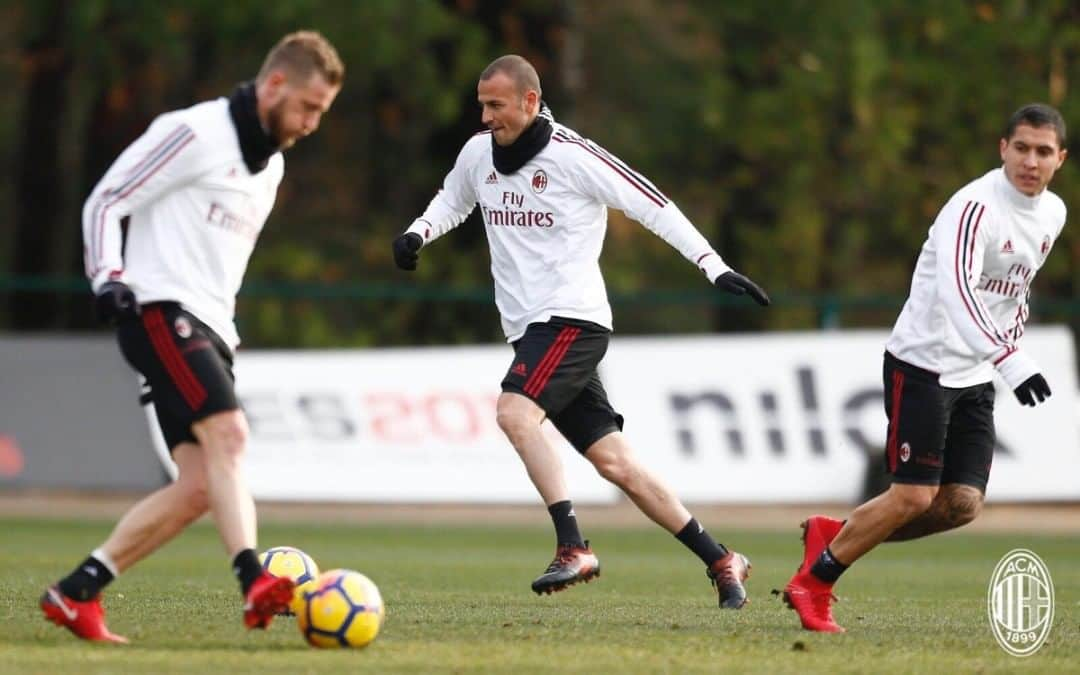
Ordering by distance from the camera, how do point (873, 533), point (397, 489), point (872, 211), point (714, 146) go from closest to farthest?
point (873, 533) → point (397, 489) → point (872, 211) → point (714, 146)

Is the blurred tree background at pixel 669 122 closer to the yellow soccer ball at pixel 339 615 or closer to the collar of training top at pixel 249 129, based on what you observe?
the collar of training top at pixel 249 129

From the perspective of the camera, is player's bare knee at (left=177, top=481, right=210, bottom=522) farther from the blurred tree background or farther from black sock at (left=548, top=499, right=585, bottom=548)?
the blurred tree background

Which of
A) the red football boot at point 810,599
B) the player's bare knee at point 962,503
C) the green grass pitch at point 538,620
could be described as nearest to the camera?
the green grass pitch at point 538,620

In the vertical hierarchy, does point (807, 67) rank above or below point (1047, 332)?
above

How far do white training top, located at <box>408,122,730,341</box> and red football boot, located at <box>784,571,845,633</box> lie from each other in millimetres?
1583

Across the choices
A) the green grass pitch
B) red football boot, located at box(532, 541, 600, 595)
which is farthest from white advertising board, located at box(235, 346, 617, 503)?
red football boot, located at box(532, 541, 600, 595)

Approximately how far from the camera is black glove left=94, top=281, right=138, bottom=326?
7004 millimetres

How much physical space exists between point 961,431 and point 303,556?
297 cm

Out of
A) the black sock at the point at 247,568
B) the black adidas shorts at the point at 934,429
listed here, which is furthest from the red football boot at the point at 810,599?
the black sock at the point at 247,568

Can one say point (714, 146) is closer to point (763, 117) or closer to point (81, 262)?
point (763, 117)

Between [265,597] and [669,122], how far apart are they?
23.5 metres

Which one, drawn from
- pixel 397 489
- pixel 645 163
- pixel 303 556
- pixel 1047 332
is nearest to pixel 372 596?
pixel 303 556

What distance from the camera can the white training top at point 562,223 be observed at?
9211 mm

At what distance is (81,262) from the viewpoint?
25.3 meters
